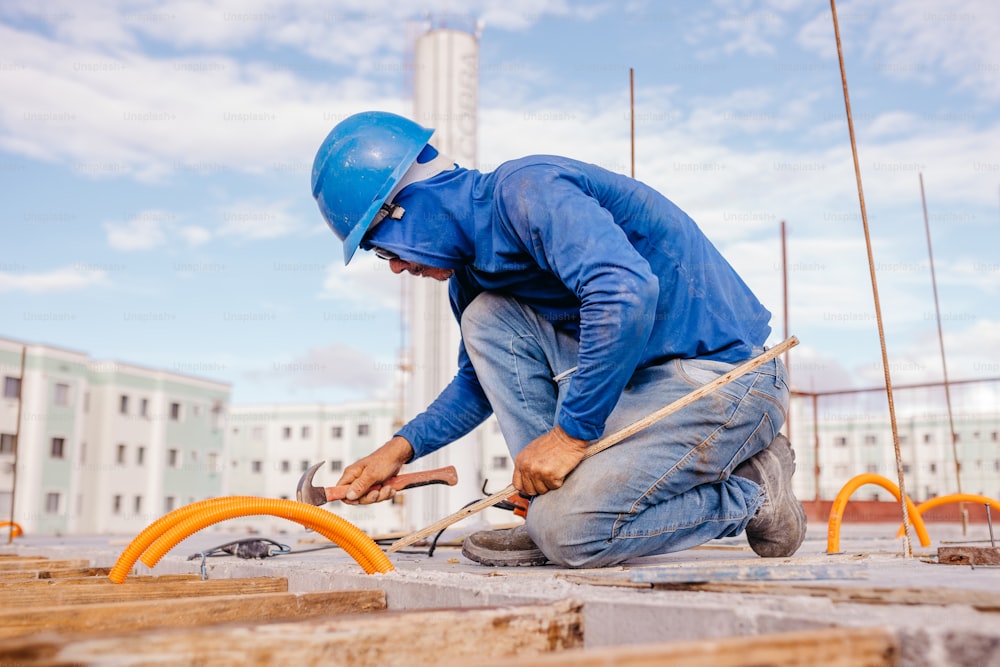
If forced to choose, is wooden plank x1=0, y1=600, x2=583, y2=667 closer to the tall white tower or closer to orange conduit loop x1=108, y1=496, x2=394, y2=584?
orange conduit loop x1=108, y1=496, x2=394, y2=584

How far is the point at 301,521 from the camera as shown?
77.6 inches

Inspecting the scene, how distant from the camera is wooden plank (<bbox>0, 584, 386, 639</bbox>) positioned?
1.32m

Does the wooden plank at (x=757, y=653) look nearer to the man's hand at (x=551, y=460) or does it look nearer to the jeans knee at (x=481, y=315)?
the man's hand at (x=551, y=460)

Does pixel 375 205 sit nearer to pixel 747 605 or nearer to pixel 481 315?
pixel 481 315

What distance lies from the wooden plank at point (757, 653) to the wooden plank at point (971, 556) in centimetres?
136

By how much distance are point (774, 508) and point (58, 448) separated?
36.6m

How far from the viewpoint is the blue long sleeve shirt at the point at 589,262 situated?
2.16 m

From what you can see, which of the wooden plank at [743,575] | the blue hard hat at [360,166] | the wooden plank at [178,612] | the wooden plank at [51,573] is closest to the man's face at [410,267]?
the blue hard hat at [360,166]

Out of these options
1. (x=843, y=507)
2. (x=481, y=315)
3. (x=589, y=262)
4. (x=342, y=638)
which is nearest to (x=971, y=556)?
(x=843, y=507)

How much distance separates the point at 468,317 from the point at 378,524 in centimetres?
4764

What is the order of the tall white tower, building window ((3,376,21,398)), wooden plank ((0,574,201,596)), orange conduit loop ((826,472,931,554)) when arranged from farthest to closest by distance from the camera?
building window ((3,376,21,398))
the tall white tower
orange conduit loop ((826,472,931,554))
wooden plank ((0,574,201,596))

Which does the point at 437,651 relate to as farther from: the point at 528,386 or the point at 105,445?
the point at 105,445

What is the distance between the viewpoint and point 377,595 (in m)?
1.78

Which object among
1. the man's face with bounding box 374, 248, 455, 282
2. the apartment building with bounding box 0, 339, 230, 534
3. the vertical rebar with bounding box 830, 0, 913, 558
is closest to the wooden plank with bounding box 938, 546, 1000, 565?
the vertical rebar with bounding box 830, 0, 913, 558
